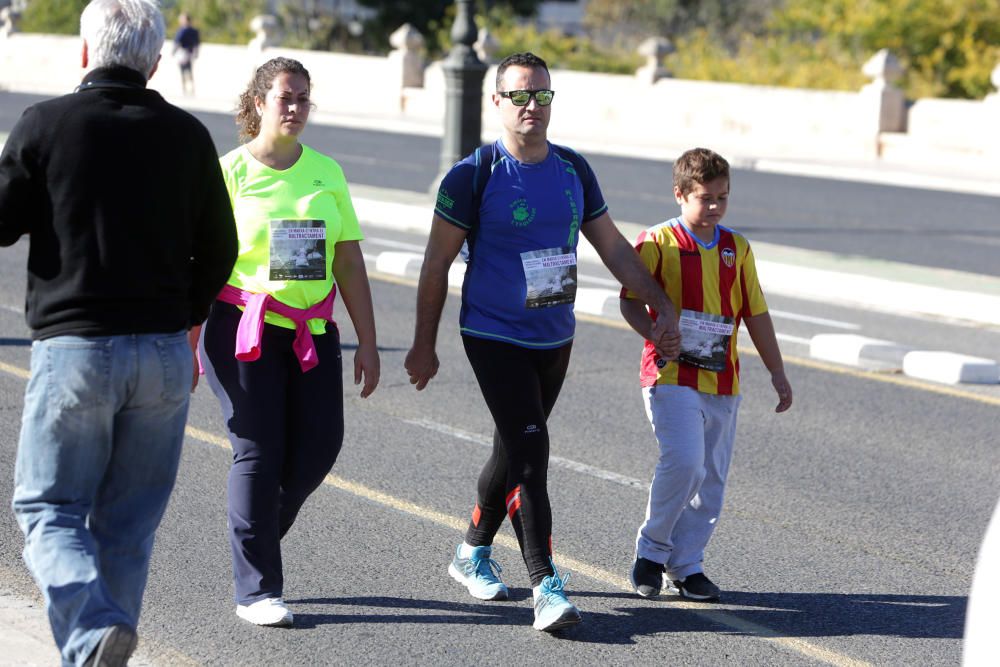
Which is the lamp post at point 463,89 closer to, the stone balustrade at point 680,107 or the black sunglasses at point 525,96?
the black sunglasses at point 525,96

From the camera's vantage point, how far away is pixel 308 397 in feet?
16.9

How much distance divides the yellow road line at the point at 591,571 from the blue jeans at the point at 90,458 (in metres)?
2.22

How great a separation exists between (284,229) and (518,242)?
2.57 ft

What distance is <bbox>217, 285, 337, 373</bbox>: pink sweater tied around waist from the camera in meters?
5.07

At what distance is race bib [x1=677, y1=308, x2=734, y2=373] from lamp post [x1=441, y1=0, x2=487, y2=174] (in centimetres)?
1201

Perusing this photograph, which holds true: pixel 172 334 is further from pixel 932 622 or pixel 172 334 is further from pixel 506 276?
pixel 932 622

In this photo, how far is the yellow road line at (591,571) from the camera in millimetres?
5172

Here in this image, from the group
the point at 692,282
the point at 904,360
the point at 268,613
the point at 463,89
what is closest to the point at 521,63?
the point at 692,282

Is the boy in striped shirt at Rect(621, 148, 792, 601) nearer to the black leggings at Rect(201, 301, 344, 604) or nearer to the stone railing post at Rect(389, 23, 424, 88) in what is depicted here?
the black leggings at Rect(201, 301, 344, 604)

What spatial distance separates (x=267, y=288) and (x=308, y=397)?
0.38 metres

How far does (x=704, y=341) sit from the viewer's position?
5641 millimetres

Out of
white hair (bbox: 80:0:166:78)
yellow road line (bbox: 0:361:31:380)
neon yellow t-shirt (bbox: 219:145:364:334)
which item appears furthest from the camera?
yellow road line (bbox: 0:361:31:380)

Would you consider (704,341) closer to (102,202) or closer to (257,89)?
(257,89)

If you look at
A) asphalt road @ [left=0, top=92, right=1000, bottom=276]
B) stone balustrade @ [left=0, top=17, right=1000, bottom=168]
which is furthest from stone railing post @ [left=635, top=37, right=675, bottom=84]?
asphalt road @ [left=0, top=92, right=1000, bottom=276]
